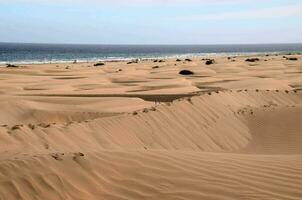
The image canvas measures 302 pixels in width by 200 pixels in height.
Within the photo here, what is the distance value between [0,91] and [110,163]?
511 inches

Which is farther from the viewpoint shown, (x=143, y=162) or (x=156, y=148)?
(x=156, y=148)

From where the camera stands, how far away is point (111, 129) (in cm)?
883

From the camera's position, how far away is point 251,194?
16.1 feet

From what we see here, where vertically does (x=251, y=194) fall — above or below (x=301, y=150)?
above

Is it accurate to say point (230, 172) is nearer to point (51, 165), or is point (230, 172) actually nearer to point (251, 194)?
point (251, 194)

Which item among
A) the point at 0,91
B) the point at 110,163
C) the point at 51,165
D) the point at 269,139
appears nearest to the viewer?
the point at 51,165

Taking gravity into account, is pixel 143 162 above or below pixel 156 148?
above

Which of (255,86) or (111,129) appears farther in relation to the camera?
(255,86)

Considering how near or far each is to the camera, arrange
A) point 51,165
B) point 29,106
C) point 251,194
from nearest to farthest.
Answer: point 251,194 < point 51,165 < point 29,106

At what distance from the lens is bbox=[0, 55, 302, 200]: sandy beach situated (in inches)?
201

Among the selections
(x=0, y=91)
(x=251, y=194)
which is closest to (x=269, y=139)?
(x=251, y=194)

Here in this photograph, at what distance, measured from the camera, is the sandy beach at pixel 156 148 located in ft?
16.7

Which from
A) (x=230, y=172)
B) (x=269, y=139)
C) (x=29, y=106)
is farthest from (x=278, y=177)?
(x=29, y=106)

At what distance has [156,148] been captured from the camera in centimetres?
847
